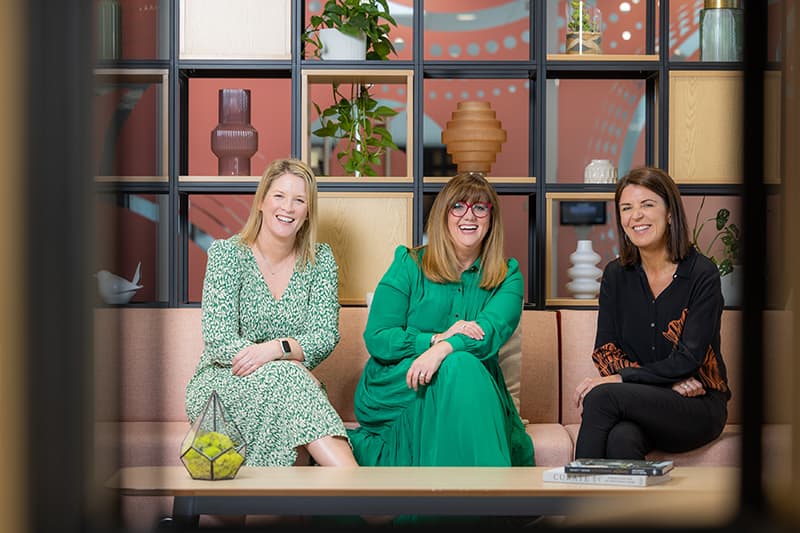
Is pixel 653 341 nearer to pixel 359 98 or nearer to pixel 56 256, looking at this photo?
pixel 359 98

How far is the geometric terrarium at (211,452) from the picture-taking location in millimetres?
2506

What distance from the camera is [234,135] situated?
4.00 m

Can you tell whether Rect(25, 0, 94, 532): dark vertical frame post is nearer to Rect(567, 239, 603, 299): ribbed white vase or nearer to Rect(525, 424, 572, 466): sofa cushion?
Rect(525, 424, 572, 466): sofa cushion

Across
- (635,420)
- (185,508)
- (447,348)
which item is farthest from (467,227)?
(185,508)

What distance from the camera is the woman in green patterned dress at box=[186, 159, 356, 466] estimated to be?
126 inches

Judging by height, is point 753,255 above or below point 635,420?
above

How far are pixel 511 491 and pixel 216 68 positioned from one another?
88.5 inches

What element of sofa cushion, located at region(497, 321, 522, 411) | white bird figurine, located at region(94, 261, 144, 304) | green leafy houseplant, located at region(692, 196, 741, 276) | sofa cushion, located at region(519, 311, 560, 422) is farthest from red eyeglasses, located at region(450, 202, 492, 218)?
white bird figurine, located at region(94, 261, 144, 304)

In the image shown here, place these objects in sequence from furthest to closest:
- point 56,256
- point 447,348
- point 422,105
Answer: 1. point 422,105
2. point 447,348
3. point 56,256

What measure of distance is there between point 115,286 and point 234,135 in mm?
3068

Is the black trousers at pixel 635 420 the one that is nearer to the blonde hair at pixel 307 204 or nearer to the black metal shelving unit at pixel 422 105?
the black metal shelving unit at pixel 422 105

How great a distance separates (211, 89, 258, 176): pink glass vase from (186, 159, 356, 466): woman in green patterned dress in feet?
1.67

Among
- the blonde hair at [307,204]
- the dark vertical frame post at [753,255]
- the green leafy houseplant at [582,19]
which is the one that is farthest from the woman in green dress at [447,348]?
the dark vertical frame post at [753,255]

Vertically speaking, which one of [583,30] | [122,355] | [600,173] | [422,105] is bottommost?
[122,355]
